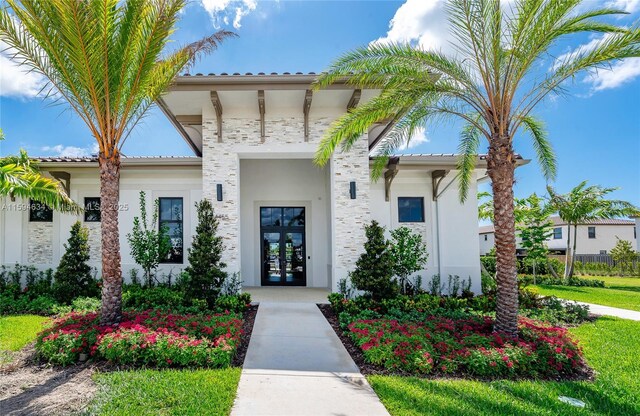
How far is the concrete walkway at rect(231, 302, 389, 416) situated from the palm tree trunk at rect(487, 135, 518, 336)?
3.19 metres

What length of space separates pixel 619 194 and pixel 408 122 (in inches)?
732

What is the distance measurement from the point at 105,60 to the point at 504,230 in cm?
800

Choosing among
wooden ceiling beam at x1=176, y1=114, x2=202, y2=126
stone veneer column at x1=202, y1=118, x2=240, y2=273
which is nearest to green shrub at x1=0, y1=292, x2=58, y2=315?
stone veneer column at x1=202, y1=118, x2=240, y2=273

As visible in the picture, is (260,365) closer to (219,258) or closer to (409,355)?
(409,355)

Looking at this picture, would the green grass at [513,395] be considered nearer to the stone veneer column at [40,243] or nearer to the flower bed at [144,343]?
the flower bed at [144,343]

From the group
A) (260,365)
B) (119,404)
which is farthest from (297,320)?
(119,404)

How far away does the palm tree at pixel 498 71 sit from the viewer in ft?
19.8

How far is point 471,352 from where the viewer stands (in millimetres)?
5516

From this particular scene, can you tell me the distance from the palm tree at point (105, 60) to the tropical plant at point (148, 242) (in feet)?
14.6

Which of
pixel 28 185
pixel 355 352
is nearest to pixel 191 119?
pixel 28 185

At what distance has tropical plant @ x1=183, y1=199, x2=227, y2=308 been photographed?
9.14 m

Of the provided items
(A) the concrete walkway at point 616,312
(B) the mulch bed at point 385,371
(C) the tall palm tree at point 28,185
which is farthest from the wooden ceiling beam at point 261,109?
(A) the concrete walkway at point 616,312

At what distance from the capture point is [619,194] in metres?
19.2

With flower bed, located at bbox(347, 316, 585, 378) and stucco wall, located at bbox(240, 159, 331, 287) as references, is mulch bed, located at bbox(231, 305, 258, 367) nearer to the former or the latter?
flower bed, located at bbox(347, 316, 585, 378)
